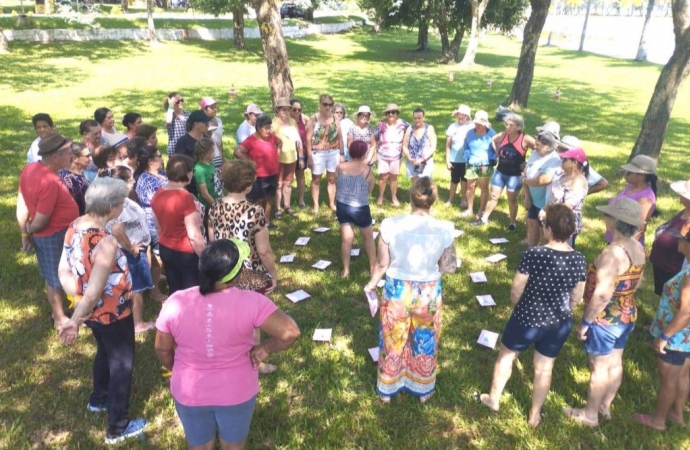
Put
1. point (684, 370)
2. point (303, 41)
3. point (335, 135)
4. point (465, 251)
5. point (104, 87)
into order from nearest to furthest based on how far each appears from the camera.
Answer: point (684, 370) → point (465, 251) → point (335, 135) → point (104, 87) → point (303, 41)

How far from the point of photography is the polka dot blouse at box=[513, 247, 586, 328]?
136 inches

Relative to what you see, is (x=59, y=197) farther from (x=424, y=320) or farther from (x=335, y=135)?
(x=335, y=135)

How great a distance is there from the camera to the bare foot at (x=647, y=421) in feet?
13.1

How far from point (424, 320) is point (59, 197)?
3.68 meters

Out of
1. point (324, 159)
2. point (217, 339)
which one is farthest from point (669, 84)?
point (217, 339)

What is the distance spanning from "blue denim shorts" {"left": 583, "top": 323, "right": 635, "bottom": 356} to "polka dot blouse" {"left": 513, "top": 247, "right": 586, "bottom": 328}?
0.37 m

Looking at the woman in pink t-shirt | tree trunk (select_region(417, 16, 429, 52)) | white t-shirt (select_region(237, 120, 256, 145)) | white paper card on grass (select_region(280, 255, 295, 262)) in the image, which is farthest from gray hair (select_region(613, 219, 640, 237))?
tree trunk (select_region(417, 16, 429, 52))

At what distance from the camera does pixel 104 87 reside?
62.5 feet

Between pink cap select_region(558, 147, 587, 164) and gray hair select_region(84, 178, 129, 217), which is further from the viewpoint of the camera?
pink cap select_region(558, 147, 587, 164)

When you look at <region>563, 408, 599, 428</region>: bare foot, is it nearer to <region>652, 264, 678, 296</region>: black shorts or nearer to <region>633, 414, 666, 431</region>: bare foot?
<region>633, 414, 666, 431</region>: bare foot

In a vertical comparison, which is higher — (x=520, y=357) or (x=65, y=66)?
(x=65, y=66)

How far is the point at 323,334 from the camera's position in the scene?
5270mm

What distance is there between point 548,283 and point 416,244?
1048 mm

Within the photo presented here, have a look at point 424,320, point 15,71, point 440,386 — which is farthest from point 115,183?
point 15,71
